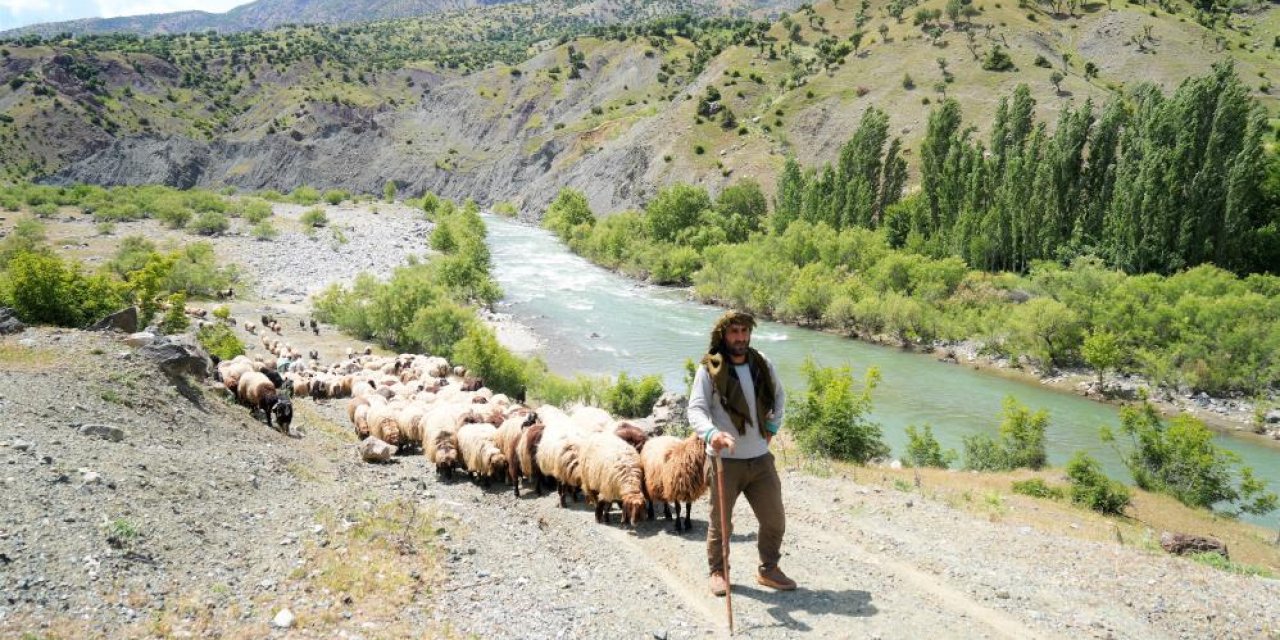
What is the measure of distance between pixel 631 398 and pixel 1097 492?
1622cm

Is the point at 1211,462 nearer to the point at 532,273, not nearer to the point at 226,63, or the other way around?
the point at 532,273

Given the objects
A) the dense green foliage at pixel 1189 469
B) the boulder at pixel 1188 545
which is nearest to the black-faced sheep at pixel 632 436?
the boulder at pixel 1188 545

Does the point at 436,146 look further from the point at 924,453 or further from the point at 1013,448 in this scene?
the point at 1013,448

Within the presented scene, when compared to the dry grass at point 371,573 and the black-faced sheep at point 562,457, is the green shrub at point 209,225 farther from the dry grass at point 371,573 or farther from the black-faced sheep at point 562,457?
the dry grass at point 371,573

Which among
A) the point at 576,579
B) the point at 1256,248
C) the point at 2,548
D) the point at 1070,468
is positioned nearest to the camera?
the point at 2,548

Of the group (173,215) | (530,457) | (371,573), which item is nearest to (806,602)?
(371,573)

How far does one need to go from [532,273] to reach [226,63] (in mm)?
179015

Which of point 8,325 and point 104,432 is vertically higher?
point 8,325

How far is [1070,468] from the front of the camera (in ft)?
63.2

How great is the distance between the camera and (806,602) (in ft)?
26.5

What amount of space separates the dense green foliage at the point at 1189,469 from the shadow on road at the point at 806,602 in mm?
17679

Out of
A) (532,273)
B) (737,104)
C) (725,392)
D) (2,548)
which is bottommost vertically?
(532,273)

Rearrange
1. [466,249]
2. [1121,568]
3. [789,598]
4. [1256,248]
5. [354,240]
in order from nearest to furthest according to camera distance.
Answer: 1. [789,598]
2. [1121,568]
3. [1256,248]
4. [466,249]
5. [354,240]

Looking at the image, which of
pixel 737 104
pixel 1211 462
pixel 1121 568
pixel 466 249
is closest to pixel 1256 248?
pixel 1211 462
